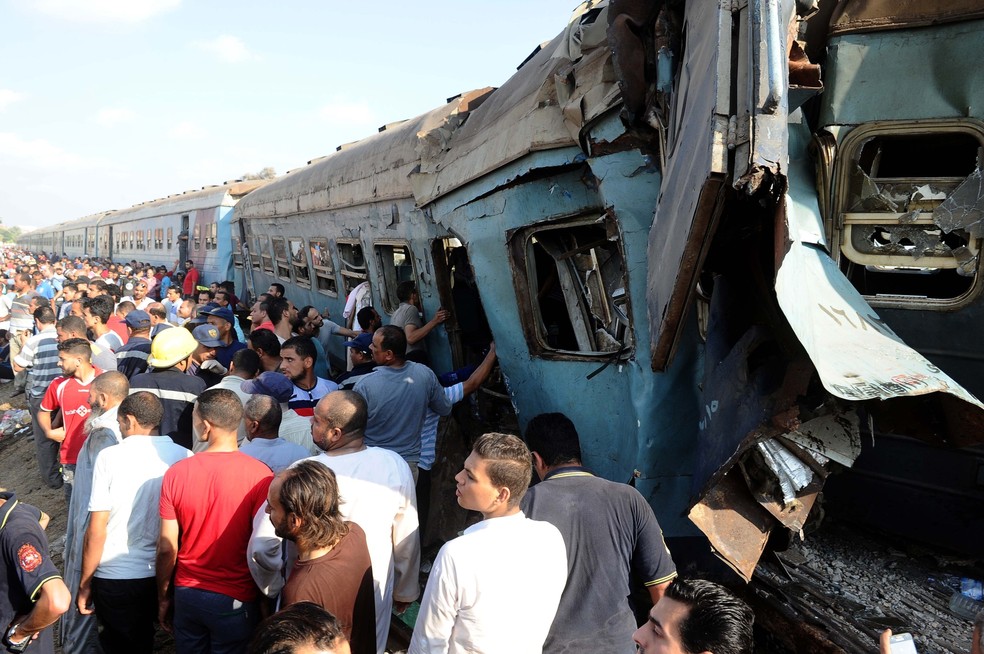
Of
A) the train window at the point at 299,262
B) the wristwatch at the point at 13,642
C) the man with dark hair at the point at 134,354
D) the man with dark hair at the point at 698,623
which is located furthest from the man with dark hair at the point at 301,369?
the train window at the point at 299,262

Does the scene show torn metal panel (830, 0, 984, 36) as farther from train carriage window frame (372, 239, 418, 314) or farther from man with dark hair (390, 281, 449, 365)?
train carriage window frame (372, 239, 418, 314)

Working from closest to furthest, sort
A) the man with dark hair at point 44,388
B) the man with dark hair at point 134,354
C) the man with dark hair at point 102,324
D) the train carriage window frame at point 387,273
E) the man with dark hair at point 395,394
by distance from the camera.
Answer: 1. the man with dark hair at point 395,394
2. the man with dark hair at point 134,354
3. the man with dark hair at point 44,388
4. the man with dark hair at point 102,324
5. the train carriage window frame at point 387,273

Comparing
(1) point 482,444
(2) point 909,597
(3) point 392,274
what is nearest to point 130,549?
(1) point 482,444

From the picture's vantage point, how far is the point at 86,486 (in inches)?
146

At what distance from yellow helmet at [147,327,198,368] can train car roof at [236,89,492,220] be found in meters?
2.47

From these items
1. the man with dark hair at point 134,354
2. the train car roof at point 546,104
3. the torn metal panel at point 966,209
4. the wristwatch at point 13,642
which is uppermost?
the train car roof at point 546,104

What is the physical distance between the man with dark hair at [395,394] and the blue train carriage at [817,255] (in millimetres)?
1738

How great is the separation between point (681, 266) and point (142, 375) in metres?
3.75

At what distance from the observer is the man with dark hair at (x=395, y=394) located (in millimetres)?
4270

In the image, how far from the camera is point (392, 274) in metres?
7.46

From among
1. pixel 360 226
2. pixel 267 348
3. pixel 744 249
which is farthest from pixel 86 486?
pixel 360 226

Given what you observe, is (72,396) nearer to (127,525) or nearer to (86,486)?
(86,486)

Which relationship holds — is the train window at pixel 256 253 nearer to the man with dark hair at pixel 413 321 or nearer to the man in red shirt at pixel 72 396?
the man with dark hair at pixel 413 321

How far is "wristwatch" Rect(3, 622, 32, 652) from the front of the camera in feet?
9.03
